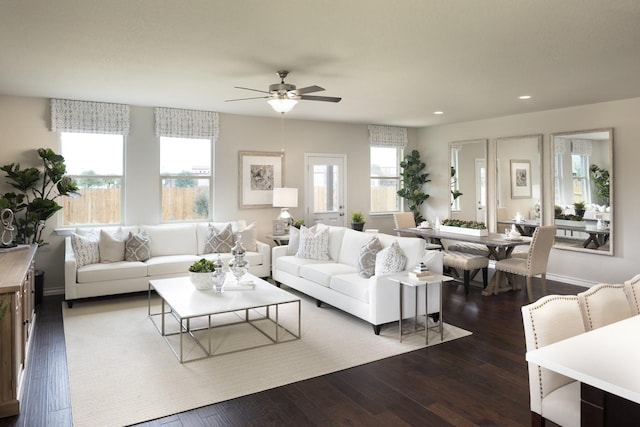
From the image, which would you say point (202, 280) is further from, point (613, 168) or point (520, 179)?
point (613, 168)

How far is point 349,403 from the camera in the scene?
292 centimetres

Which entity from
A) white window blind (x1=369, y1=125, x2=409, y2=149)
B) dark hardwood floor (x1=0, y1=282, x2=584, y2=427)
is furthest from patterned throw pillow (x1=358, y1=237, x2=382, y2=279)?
white window blind (x1=369, y1=125, x2=409, y2=149)

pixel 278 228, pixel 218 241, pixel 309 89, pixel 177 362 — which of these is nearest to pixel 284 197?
pixel 278 228

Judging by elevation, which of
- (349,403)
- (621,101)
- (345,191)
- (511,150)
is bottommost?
(349,403)

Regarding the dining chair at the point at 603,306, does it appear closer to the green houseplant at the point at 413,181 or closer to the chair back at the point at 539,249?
the chair back at the point at 539,249

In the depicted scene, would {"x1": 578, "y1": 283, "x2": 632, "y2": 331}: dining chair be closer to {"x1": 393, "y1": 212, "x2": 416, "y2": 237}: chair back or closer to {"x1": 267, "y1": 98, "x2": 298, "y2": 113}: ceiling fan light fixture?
{"x1": 267, "y1": 98, "x2": 298, "y2": 113}: ceiling fan light fixture

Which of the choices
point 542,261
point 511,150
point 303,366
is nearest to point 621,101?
point 511,150

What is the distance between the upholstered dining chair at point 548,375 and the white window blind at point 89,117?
580cm

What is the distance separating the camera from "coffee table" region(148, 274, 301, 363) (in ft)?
12.0

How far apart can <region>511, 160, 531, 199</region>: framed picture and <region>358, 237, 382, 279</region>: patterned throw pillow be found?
3485 mm

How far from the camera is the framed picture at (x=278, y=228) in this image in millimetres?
7129

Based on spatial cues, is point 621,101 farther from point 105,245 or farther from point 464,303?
point 105,245

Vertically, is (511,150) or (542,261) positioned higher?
(511,150)

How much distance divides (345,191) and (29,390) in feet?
19.3
